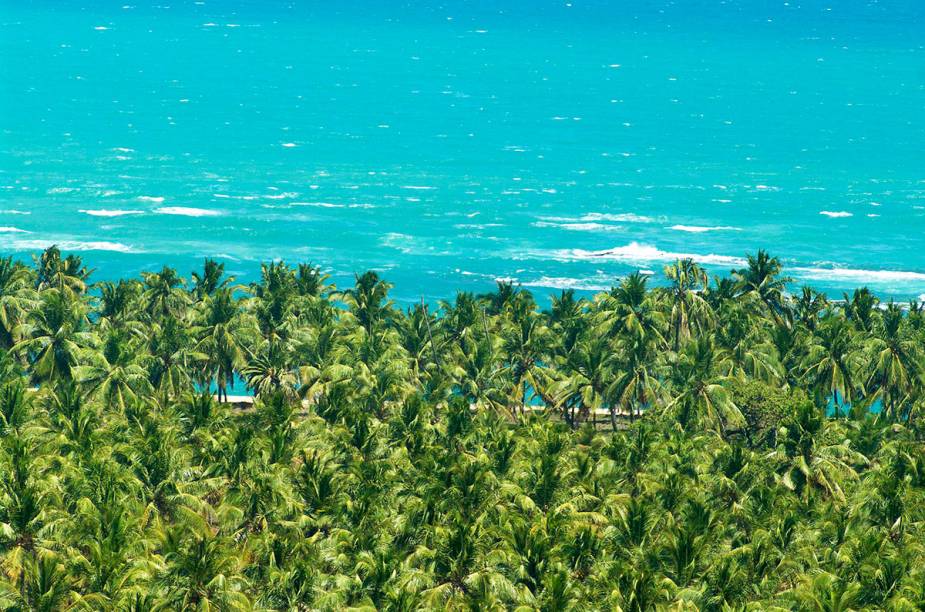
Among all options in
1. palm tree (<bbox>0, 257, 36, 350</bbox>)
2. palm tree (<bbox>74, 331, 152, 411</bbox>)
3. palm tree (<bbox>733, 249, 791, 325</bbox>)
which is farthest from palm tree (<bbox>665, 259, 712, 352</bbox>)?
palm tree (<bbox>0, 257, 36, 350</bbox>)

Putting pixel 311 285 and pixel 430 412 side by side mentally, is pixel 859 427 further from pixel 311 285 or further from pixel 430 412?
pixel 311 285

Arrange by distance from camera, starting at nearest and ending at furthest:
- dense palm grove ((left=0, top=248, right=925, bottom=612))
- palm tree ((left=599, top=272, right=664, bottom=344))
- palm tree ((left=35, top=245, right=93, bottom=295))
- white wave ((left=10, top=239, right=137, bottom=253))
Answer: dense palm grove ((left=0, top=248, right=925, bottom=612)) → palm tree ((left=599, top=272, right=664, bottom=344)) → palm tree ((left=35, top=245, right=93, bottom=295)) → white wave ((left=10, top=239, right=137, bottom=253))

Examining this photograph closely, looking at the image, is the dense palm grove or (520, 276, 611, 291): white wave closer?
the dense palm grove

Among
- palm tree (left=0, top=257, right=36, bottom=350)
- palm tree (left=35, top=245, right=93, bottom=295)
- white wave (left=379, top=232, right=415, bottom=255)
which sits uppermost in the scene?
white wave (left=379, top=232, right=415, bottom=255)

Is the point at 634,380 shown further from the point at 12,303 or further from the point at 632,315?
the point at 12,303

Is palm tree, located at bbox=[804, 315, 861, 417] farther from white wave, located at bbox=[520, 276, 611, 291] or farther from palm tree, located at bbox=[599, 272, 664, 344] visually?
white wave, located at bbox=[520, 276, 611, 291]

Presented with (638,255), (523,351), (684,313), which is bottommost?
(523,351)

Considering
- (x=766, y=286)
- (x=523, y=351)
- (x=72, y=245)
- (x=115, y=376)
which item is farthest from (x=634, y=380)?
(x=72, y=245)
